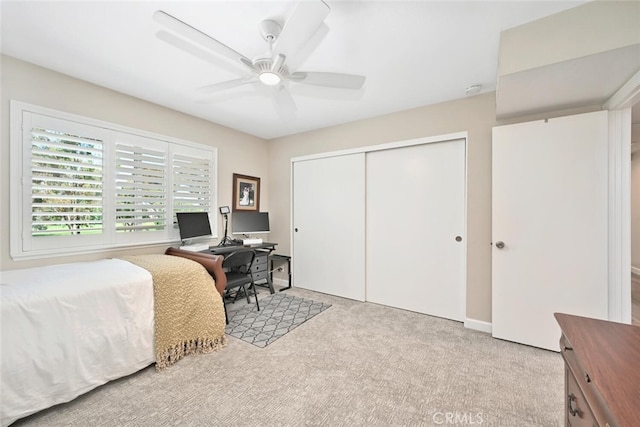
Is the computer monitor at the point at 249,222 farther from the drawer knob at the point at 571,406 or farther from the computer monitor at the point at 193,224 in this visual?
the drawer knob at the point at 571,406

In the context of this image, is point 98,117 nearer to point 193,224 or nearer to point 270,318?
point 193,224

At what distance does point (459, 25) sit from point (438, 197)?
5.61 feet

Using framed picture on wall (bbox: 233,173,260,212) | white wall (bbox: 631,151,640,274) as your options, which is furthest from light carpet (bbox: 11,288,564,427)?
white wall (bbox: 631,151,640,274)

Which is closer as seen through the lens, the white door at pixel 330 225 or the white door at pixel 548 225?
the white door at pixel 548 225

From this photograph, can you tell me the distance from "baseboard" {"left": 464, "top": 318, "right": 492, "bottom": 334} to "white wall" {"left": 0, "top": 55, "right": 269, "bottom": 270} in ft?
10.7

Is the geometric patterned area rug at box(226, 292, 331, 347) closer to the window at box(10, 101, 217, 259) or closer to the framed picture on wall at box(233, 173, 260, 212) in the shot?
the window at box(10, 101, 217, 259)

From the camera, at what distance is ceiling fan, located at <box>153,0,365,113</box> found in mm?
1268

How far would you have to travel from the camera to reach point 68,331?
162 centimetres

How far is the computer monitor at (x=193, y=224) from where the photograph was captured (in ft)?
9.95

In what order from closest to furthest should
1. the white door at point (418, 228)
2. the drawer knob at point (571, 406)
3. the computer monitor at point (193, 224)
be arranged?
the drawer knob at point (571, 406)
the white door at point (418, 228)
the computer monitor at point (193, 224)

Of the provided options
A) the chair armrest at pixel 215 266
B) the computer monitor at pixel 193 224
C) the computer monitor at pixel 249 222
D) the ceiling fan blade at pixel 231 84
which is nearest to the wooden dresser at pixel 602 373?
the ceiling fan blade at pixel 231 84

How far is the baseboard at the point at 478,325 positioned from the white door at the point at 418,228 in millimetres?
127

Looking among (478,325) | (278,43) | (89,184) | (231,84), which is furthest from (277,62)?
(478,325)

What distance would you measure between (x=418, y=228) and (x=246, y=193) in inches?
101
